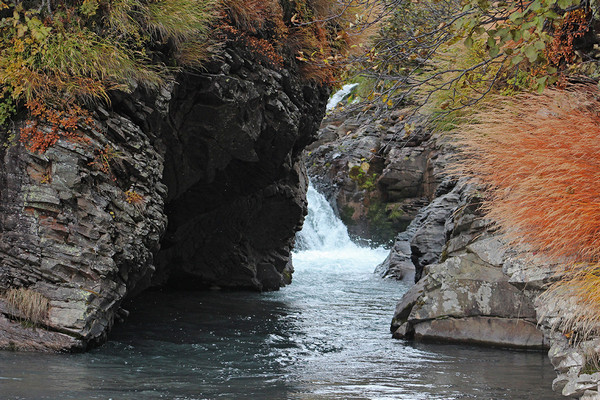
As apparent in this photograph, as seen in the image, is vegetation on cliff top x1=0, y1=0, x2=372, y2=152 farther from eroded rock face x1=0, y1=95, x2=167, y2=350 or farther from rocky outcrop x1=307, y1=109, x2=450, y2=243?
rocky outcrop x1=307, y1=109, x2=450, y2=243

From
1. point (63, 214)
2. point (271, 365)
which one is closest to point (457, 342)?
point (271, 365)

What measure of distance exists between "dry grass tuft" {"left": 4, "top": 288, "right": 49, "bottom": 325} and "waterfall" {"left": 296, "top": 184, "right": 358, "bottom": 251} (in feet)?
54.8

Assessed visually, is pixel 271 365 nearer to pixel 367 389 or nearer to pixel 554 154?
pixel 367 389

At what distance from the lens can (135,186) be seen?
7.91 meters

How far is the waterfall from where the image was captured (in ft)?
78.1

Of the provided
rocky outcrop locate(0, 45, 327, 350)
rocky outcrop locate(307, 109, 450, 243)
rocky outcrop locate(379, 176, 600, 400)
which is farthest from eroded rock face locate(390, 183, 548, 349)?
rocky outcrop locate(307, 109, 450, 243)

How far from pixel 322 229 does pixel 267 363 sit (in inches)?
706

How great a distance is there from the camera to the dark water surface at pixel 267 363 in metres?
5.48

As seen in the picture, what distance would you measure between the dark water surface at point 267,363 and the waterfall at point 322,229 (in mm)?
12362

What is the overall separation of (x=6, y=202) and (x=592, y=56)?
742 cm

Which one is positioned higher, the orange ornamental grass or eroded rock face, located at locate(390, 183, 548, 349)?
the orange ornamental grass

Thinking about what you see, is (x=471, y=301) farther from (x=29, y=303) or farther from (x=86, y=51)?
(x=86, y=51)

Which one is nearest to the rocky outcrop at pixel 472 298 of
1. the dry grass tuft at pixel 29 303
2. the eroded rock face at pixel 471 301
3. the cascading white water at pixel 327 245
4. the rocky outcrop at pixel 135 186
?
the eroded rock face at pixel 471 301

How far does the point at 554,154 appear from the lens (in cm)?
630
